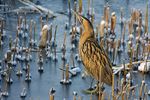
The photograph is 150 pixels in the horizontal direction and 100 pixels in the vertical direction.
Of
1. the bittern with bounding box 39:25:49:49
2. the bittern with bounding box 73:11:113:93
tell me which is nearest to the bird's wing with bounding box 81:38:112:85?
the bittern with bounding box 73:11:113:93

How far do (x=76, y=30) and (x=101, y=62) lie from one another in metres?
2.47

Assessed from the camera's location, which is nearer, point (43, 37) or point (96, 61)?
point (96, 61)

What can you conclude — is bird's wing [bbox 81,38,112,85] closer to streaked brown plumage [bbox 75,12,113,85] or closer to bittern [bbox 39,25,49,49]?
streaked brown plumage [bbox 75,12,113,85]

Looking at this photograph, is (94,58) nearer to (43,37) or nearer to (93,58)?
(93,58)

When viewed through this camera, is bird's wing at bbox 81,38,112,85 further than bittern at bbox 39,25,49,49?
No

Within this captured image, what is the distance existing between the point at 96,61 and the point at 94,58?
0.17ft

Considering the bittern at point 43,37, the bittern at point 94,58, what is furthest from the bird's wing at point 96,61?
the bittern at point 43,37

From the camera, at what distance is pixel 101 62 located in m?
8.95

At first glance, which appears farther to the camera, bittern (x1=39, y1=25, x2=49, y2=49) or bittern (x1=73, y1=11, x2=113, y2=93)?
bittern (x1=39, y1=25, x2=49, y2=49)

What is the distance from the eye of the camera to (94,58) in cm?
900

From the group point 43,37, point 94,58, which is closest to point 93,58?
point 94,58

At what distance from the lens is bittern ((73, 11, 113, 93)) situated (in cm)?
887

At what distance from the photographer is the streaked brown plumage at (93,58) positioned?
29.1ft

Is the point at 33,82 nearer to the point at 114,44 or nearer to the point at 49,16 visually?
the point at 114,44
